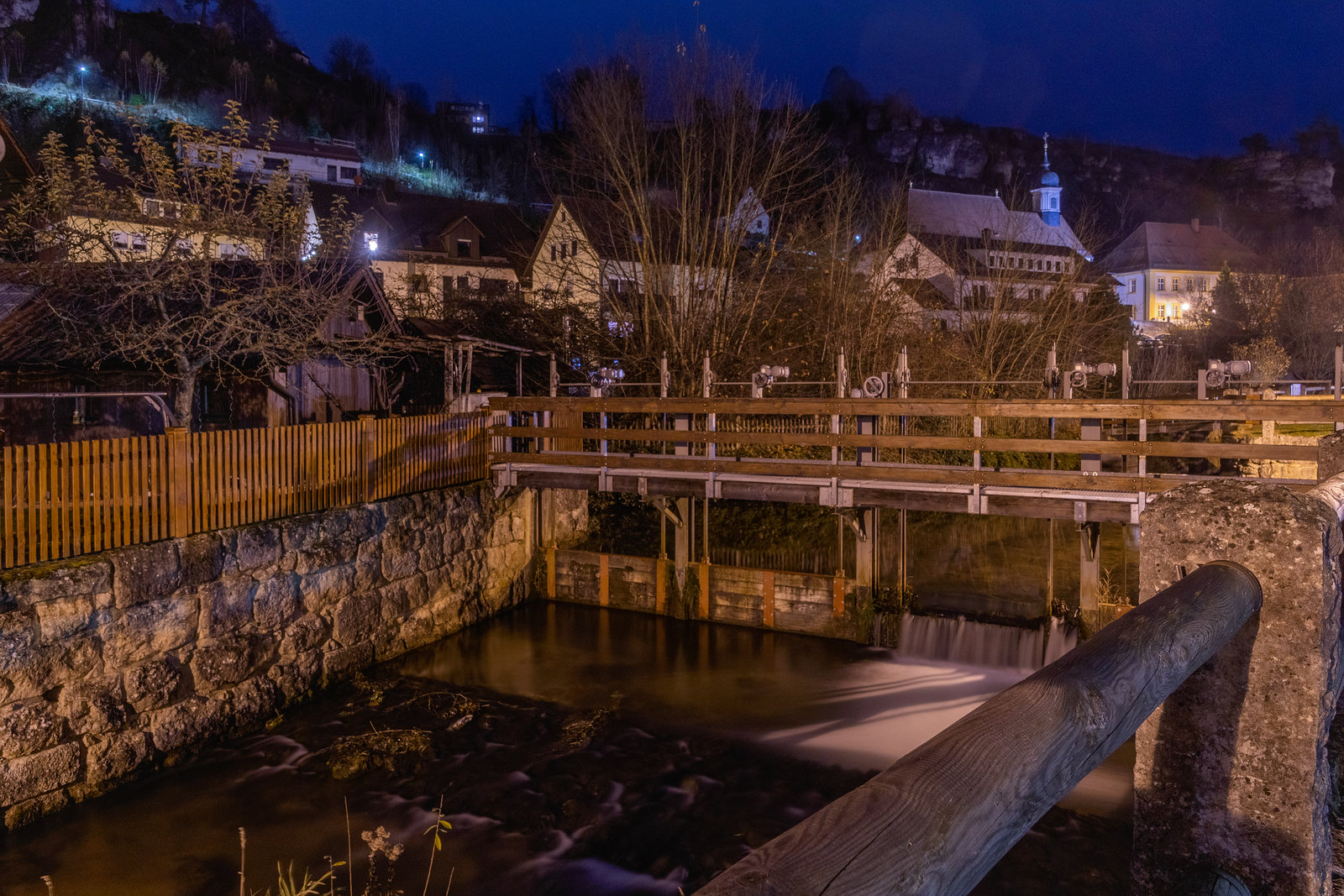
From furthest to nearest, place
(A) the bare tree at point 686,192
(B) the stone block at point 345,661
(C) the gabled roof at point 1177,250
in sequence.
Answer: (C) the gabled roof at point 1177,250 < (A) the bare tree at point 686,192 < (B) the stone block at point 345,661

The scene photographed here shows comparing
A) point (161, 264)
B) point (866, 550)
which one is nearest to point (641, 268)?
point (161, 264)

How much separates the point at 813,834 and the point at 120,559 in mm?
8963

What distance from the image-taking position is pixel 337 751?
9203mm

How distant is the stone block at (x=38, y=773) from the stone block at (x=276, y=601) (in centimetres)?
224

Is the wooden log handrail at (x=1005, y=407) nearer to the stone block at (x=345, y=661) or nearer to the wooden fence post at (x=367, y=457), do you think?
the wooden fence post at (x=367, y=457)

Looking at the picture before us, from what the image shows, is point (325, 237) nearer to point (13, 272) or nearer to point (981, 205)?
point (13, 272)

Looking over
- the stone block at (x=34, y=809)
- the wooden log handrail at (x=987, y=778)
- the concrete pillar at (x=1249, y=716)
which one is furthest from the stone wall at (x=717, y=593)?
the wooden log handrail at (x=987, y=778)

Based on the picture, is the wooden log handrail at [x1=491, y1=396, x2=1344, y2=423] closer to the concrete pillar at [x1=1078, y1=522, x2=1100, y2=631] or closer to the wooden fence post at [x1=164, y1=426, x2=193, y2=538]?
the concrete pillar at [x1=1078, y1=522, x2=1100, y2=631]

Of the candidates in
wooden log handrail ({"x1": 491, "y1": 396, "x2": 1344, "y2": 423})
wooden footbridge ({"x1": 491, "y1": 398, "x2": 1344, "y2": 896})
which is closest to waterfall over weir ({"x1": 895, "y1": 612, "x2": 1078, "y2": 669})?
wooden log handrail ({"x1": 491, "y1": 396, "x2": 1344, "y2": 423})

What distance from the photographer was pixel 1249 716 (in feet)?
7.86

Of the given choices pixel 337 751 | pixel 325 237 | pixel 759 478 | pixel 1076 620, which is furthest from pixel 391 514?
pixel 1076 620

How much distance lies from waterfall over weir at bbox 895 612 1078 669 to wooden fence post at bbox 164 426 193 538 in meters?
9.08

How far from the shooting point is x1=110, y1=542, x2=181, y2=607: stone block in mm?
8406

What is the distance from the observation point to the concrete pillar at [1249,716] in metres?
2.33
